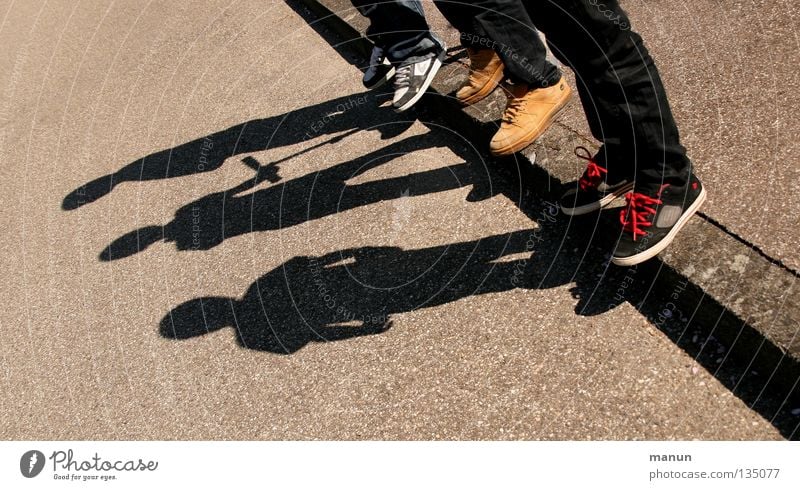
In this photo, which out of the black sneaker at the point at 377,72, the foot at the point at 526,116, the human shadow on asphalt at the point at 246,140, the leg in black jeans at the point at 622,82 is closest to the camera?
the leg in black jeans at the point at 622,82

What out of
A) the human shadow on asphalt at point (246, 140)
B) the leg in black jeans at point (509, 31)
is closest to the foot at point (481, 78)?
the leg in black jeans at point (509, 31)

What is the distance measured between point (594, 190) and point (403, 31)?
1.51 m

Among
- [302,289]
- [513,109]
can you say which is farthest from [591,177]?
[302,289]

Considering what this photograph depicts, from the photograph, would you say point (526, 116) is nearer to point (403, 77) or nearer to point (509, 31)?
point (509, 31)

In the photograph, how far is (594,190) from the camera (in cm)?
295

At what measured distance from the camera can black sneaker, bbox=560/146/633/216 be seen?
2.91 m

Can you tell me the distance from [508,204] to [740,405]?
1.46 metres

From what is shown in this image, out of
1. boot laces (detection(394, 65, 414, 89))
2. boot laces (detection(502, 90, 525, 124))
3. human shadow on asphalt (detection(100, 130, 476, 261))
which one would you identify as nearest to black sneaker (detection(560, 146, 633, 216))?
boot laces (detection(502, 90, 525, 124))

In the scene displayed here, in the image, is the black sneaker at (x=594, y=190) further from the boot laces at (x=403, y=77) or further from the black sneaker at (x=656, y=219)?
the boot laces at (x=403, y=77)

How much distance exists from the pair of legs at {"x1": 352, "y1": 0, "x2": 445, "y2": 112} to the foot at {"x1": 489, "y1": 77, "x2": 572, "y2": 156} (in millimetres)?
577

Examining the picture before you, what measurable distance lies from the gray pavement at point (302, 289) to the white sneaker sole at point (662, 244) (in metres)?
0.23

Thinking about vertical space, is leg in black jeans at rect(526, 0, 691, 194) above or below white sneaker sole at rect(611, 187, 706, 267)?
above

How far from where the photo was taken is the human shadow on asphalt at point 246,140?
4.43 meters

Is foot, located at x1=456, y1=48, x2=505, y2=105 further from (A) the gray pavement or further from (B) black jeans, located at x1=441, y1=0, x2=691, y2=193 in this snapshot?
(B) black jeans, located at x1=441, y1=0, x2=691, y2=193
